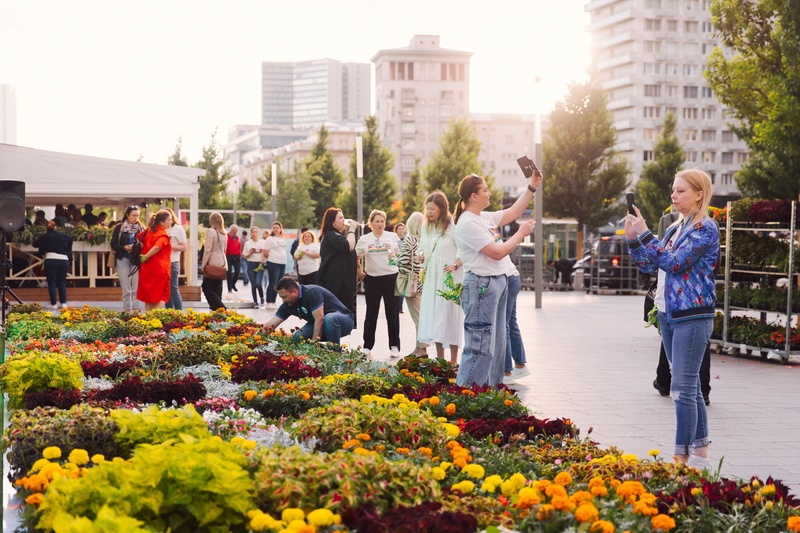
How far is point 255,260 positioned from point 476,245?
40.7 ft

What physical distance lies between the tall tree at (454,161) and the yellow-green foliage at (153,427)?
42.6 metres

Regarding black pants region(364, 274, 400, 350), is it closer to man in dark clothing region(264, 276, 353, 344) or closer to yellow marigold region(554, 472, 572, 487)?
man in dark clothing region(264, 276, 353, 344)

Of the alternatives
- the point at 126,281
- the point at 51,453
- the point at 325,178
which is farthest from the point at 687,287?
the point at 325,178

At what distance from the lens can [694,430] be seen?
4.85 metres

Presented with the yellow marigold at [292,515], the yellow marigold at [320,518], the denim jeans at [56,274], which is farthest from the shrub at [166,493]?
the denim jeans at [56,274]

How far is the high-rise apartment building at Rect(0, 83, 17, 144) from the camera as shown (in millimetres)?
18188

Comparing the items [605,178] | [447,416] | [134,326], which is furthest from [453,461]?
[605,178]

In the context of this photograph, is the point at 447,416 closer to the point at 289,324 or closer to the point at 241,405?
the point at 241,405

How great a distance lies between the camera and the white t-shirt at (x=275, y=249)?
17.4 metres

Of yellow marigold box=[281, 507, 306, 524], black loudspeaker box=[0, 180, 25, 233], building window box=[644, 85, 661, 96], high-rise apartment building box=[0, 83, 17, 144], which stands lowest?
yellow marigold box=[281, 507, 306, 524]

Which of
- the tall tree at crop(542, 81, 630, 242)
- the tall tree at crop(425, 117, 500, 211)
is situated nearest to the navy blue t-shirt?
the tall tree at crop(542, 81, 630, 242)

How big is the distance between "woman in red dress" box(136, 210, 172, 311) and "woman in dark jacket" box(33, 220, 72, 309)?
190 inches

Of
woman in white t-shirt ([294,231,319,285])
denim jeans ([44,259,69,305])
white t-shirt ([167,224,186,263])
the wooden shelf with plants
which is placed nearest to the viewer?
the wooden shelf with plants

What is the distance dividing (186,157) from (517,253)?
93.0ft
